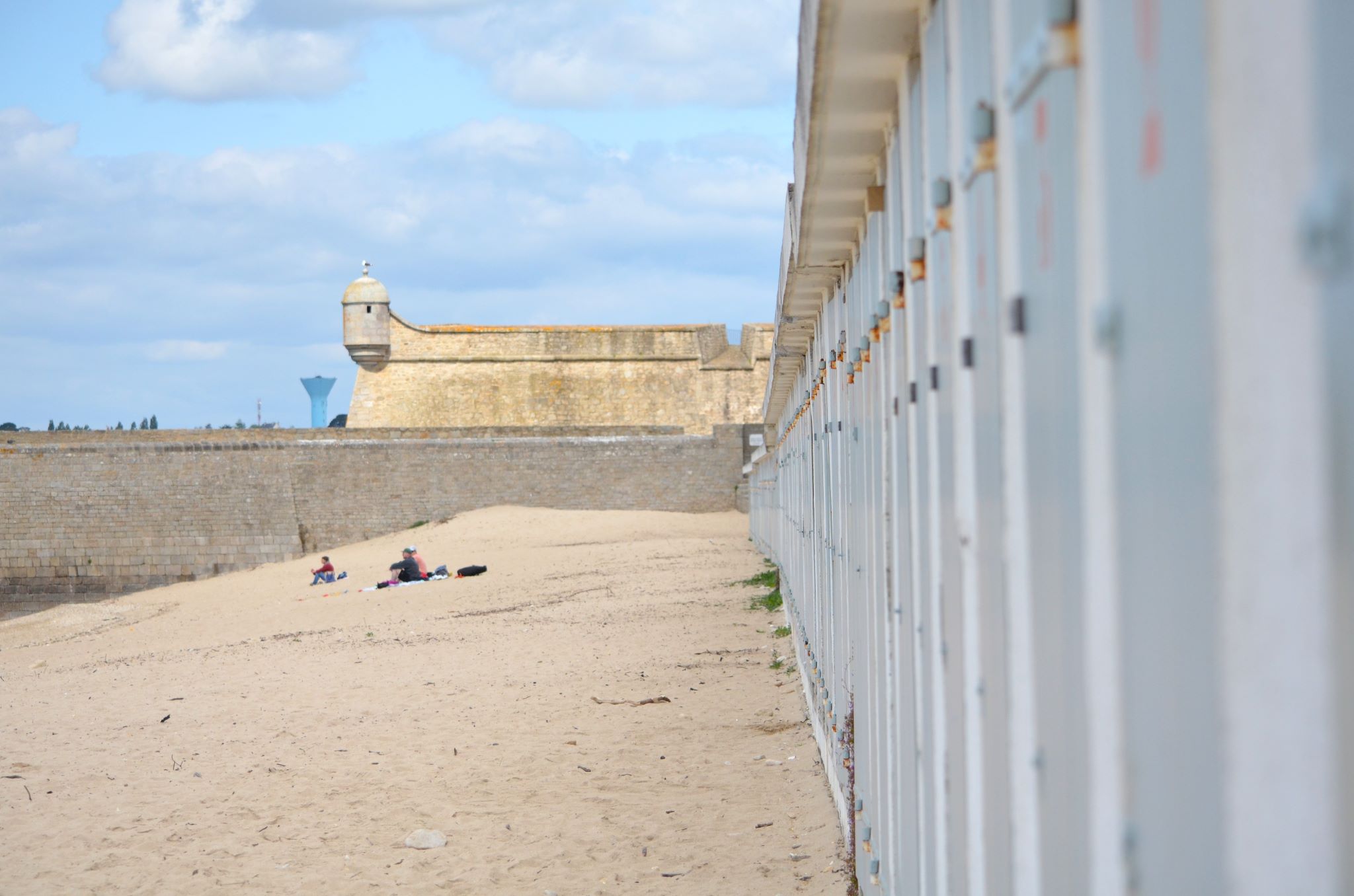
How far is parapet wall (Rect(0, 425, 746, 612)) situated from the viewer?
105ft

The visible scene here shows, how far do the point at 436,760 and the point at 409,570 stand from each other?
13.9 m

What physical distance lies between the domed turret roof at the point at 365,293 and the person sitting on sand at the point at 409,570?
21.2 m

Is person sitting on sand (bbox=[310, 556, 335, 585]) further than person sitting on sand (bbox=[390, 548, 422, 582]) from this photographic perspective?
Yes

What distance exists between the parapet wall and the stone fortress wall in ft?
27.7

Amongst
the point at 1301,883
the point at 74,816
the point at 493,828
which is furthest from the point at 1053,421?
the point at 74,816

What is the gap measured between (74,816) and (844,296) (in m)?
5.25

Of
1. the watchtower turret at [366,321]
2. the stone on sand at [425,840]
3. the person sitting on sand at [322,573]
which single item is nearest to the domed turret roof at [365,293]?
the watchtower turret at [366,321]

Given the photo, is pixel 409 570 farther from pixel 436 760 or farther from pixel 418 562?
pixel 436 760

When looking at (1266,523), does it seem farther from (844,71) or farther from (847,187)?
(847,187)

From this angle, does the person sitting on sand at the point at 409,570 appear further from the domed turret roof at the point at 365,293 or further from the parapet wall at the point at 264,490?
the domed turret roof at the point at 365,293

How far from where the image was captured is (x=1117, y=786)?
1.57m

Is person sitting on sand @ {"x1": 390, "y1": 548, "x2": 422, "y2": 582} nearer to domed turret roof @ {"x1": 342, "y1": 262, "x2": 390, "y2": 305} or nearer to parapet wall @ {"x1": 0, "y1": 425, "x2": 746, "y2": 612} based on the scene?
parapet wall @ {"x1": 0, "y1": 425, "x2": 746, "y2": 612}

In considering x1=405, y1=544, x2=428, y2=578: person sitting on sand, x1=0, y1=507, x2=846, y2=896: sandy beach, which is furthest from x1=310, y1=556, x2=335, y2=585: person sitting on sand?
x1=0, y1=507, x2=846, y2=896: sandy beach

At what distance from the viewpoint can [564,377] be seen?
44.1 m
